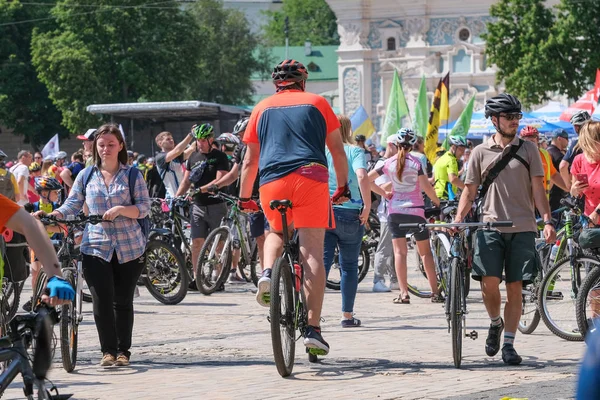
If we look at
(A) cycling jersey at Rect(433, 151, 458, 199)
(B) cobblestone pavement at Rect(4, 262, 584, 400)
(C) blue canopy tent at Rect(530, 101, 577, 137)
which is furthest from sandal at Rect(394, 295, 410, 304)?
(C) blue canopy tent at Rect(530, 101, 577, 137)

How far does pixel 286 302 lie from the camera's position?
8477mm

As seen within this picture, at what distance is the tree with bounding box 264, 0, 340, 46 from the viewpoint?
126 meters

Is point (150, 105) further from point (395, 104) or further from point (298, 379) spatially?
point (298, 379)

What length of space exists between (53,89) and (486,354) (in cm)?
6414

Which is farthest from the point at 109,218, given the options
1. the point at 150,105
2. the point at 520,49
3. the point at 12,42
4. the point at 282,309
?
the point at 12,42

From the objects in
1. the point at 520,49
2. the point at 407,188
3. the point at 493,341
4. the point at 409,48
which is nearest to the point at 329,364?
the point at 493,341

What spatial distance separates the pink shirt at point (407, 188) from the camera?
1402 cm

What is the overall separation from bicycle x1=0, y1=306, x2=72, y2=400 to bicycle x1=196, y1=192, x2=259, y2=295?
32.9 feet

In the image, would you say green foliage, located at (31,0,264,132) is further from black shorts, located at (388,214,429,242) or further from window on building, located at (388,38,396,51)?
black shorts, located at (388,214,429,242)

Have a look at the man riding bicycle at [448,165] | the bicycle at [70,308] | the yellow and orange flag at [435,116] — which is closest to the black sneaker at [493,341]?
the bicycle at [70,308]

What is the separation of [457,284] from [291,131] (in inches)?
58.3

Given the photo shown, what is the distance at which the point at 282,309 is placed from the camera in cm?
849

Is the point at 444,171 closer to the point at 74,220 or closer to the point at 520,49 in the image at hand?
the point at 74,220

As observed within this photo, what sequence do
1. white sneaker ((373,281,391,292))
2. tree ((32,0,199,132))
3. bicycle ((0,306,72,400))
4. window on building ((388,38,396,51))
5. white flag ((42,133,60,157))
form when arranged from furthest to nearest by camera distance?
window on building ((388,38,396,51)) < tree ((32,0,199,132)) < white flag ((42,133,60,157)) < white sneaker ((373,281,391,292)) < bicycle ((0,306,72,400))
